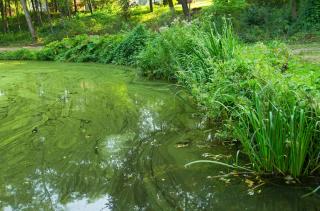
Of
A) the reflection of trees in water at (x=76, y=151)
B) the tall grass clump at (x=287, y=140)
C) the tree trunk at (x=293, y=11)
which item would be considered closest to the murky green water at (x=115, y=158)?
the reflection of trees in water at (x=76, y=151)

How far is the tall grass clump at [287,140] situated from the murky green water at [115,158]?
178 millimetres

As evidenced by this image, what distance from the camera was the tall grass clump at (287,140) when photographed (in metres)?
2.86

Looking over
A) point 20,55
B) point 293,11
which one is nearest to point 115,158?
point 293,11

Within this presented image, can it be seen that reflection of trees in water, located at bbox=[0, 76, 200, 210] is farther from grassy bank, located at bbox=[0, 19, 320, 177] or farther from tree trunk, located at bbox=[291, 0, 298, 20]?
tree trunk, located at bbox=[291, 0, 298, 20]

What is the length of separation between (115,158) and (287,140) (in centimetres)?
178

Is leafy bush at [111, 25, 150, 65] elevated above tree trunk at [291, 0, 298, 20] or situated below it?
below

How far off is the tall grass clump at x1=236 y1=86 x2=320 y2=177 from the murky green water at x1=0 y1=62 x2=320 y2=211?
178mm

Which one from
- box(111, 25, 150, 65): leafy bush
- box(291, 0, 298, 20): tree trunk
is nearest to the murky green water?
box(111, 25, 150, 65): leafy bush

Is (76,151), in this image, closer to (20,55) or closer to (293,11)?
(293,11)

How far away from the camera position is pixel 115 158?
12.9 feet

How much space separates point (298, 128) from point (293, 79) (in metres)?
0.67

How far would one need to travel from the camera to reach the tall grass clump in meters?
2.86

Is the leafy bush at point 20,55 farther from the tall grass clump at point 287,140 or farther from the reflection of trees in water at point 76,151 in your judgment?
the tall grass clump at point 287,140

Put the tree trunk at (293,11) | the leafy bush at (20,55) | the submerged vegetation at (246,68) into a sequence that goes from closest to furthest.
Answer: the submerged vegetation at (246,68)
the tree trunk at (293,11)
the leafy bush at (20,55)
